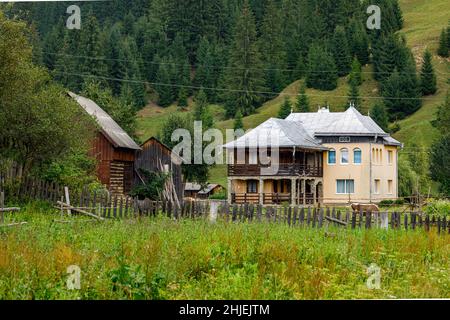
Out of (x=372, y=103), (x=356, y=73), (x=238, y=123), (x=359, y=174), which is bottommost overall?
(x=359, y=174)

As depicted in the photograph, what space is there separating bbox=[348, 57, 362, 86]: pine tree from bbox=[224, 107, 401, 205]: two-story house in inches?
1497

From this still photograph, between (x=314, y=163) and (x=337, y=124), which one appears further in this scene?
(x=337, y=124)

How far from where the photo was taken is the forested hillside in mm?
83625

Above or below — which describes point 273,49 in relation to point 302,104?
above

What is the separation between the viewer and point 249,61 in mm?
88812

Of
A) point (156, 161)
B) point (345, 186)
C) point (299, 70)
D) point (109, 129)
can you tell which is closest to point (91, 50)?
point (299, 70)

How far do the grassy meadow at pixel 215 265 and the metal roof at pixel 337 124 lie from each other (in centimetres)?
3597

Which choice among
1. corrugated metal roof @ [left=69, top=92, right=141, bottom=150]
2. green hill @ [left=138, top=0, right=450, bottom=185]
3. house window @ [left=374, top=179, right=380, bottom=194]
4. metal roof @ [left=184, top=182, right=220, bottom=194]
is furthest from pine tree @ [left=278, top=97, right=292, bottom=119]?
corrugated metal roof @ [left=69, top=92, right=141, bottom=150]

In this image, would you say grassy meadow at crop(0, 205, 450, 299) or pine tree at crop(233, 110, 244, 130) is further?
pine tree at crop(233, 110, 244, 130)

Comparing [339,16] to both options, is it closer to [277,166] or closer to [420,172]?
[420,172]

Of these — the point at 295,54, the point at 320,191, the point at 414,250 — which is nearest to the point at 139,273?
the point at 414,250

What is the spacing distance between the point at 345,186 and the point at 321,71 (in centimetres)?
4702

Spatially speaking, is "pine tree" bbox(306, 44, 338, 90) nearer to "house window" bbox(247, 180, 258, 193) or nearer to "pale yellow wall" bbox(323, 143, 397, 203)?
"pale yellow wall" bbox(323, 143, 397, 203)

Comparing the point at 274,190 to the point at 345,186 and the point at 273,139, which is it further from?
the point at 345,186
